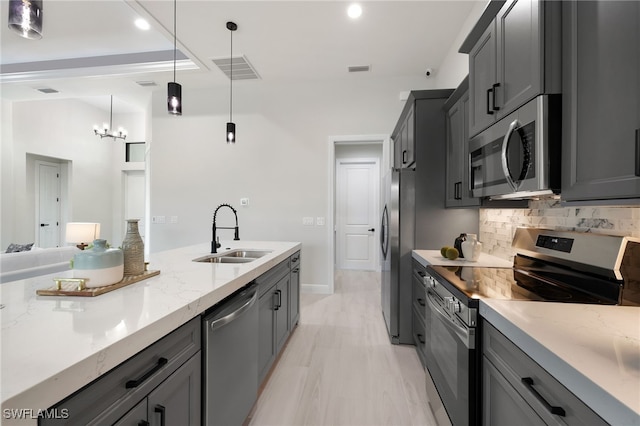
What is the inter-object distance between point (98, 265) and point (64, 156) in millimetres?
6929

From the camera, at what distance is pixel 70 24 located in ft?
10.4

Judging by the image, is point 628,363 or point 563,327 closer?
point 628,363

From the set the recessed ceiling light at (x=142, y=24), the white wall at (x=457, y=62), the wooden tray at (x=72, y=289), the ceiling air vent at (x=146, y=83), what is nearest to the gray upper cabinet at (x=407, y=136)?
the white wall at (x=457, y=62)

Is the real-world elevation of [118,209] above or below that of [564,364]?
above

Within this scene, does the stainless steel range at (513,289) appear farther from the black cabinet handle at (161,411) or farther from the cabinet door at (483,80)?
the black cabinet handle at (161,411)

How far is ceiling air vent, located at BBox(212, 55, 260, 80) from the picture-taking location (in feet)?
11.8

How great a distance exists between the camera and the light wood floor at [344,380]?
5.51 feet

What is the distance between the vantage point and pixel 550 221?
163cm

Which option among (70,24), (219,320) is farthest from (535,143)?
(70,24)

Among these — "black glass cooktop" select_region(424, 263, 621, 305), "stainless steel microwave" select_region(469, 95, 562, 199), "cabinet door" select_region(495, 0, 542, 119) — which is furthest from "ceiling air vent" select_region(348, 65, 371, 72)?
"black glass cooktop" select_region(424, 263, 621, 305)

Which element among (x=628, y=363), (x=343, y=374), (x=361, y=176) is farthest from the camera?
(x=361, y=176)

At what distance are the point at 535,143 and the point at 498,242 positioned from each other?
1352mm

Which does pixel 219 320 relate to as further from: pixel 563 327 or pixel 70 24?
pixel 70 24

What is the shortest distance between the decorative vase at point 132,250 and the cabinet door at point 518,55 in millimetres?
1858
